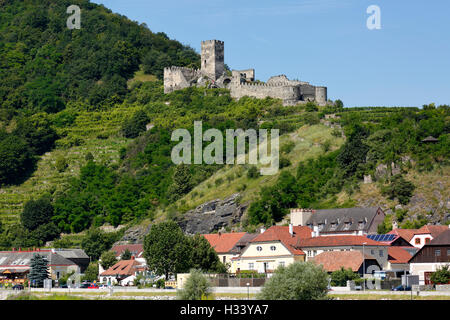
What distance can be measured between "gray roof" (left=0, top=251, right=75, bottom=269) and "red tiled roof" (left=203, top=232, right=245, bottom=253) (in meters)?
17.7

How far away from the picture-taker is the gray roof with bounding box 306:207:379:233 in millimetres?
89562

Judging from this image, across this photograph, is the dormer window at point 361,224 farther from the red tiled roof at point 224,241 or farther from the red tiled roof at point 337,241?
the red tiled roof at point 224,241

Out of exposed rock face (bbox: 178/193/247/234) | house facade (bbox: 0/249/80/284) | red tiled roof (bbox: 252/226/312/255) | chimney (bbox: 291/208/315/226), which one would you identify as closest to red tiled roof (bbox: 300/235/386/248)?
red tiled roof (bbox: 252/226/312/255)

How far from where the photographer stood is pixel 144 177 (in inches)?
5148

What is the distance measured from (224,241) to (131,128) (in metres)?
57.1

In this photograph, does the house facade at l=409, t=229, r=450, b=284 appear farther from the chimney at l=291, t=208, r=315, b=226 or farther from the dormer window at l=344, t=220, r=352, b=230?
the chimney at l=291, t=208, r=315, b=226

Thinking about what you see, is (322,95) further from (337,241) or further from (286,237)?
(337,241)

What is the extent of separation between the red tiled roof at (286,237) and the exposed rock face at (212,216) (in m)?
19.7

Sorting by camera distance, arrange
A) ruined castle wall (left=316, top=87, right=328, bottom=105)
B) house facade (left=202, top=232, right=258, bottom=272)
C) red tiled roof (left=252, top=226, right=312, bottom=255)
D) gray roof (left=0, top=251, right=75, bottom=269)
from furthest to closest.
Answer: ruined castle wall (left=316, top=87, right=328, bottom=105) < gray roof (left=0, top=251, right=75, bottom=269) < house facade (left=202, top=232, right=258, bottom=272) < red tiled roof (left=252, top=226, right=312, bottom=255)

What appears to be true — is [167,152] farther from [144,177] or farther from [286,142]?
[286,142]

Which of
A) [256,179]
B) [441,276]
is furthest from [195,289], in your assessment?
[256,179]

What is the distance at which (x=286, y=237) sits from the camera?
82.9 m
